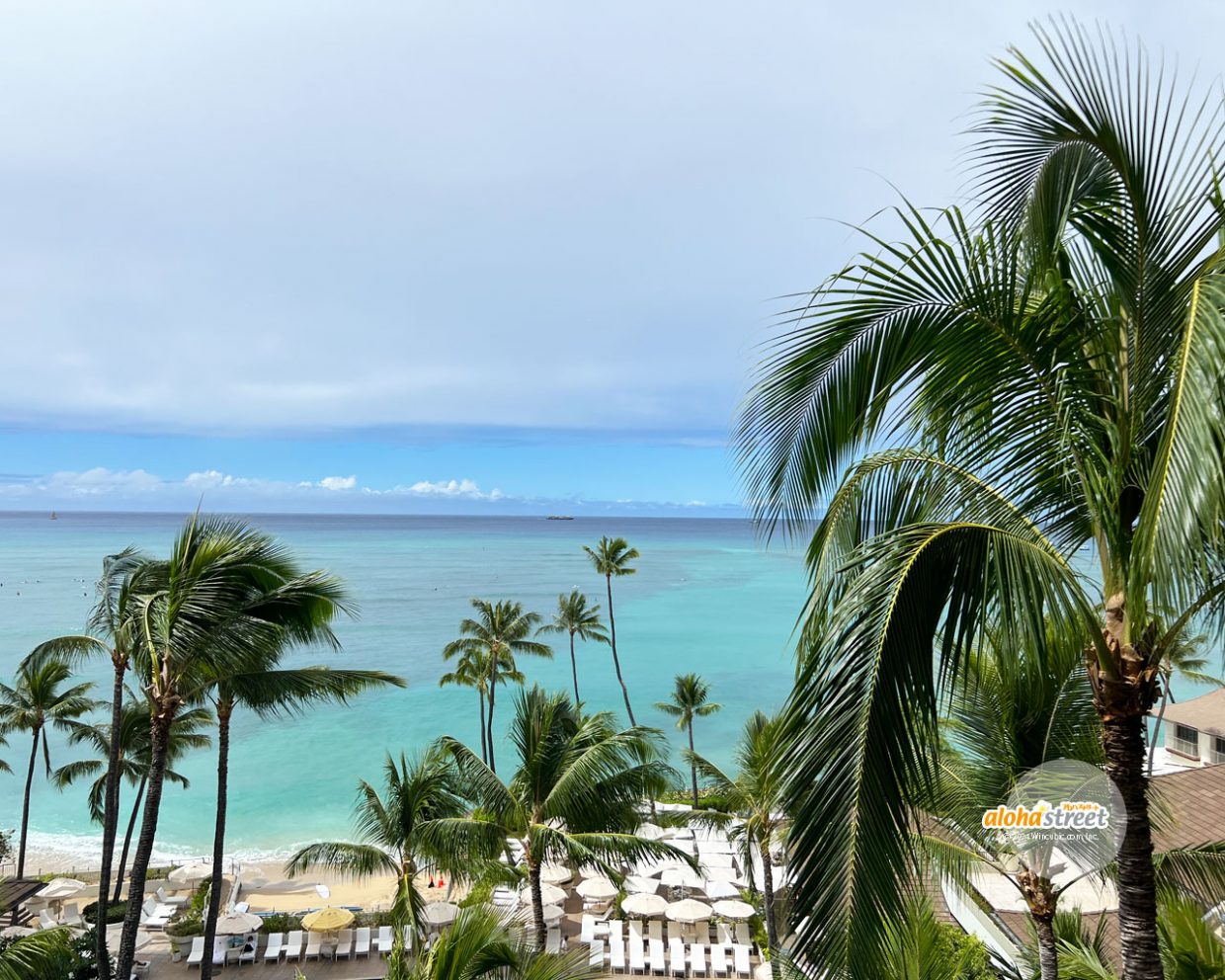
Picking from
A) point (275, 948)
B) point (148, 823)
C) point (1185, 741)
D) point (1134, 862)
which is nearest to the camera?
point (1134, 862)

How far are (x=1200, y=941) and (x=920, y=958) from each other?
2228 millimetres

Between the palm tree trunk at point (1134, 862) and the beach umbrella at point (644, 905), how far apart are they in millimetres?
16777

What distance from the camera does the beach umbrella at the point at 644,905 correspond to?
18234 mm

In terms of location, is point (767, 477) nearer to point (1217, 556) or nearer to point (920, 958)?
point (1217, 556)

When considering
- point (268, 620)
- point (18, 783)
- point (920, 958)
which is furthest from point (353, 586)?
point (920, 958)

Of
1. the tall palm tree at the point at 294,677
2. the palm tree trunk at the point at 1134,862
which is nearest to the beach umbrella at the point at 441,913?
the tall palm tree at the point at 294,677

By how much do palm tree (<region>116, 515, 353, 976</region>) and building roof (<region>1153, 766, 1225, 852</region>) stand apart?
11751 mm

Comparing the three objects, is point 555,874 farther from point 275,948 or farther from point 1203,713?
point 1203,713

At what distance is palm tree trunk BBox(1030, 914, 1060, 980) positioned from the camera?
7.19m

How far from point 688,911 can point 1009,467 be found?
57.6ft

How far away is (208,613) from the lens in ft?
32.2

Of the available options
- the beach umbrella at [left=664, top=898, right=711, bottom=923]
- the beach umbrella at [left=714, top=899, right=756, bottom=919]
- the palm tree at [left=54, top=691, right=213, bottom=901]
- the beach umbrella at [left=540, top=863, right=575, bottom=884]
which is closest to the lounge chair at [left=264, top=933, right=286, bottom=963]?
the palm tree at [left=54, top=691, right=213, bottom=901]

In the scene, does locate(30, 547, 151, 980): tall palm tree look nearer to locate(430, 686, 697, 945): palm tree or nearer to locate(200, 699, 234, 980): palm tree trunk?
locate(200, 699, 234, 980): palm tree trunk

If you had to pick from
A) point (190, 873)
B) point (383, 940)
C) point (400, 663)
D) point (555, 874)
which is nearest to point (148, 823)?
point (383, 940)
